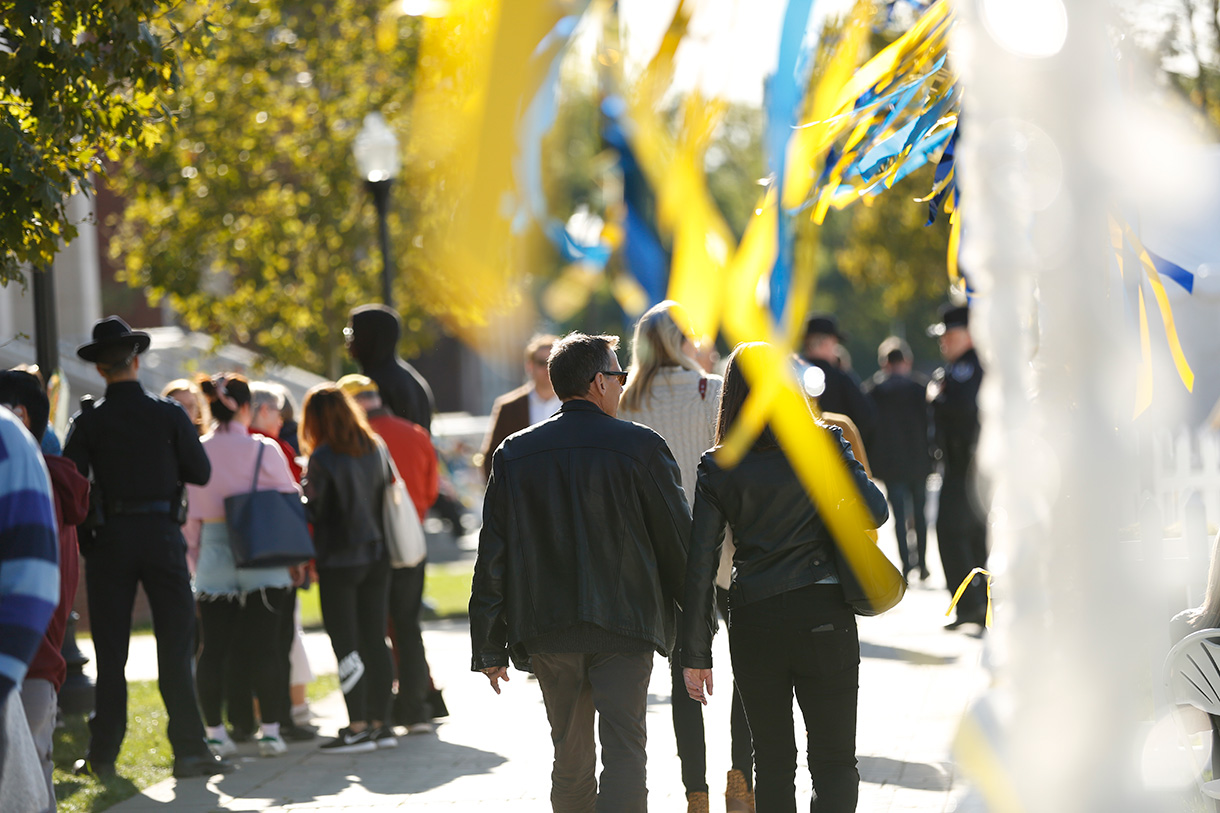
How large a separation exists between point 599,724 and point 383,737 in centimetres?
316

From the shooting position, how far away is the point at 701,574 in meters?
4.51

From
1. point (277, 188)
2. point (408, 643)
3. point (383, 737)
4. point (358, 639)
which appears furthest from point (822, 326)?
point (277, 188)

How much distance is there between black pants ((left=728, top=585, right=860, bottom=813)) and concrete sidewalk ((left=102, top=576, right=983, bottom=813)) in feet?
2.99

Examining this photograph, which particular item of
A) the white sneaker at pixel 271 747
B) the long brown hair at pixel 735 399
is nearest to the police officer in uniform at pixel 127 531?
the white sneaker at pixel 271 747

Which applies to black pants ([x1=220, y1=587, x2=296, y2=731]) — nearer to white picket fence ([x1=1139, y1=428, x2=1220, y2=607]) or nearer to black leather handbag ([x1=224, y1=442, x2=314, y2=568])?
black leather handbag ([x1=224, y1=442, x2=314, y2=568])

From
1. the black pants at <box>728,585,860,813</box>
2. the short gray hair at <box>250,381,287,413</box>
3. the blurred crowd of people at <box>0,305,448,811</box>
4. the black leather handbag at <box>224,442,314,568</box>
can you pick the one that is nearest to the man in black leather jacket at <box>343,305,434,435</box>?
the blurred crowd of people at <box>0,305,448,811</box>

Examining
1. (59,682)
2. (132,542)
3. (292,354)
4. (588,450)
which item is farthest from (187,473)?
(292,354)

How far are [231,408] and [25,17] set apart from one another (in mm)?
2573

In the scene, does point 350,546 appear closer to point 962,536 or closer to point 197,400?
point 197,400

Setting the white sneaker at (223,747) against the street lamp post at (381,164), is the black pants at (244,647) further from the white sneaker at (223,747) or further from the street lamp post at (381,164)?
the street lamp post at (381,164)

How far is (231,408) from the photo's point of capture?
742 cm

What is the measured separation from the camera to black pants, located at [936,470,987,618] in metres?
10.0

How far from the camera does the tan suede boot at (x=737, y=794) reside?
5492 millimetres

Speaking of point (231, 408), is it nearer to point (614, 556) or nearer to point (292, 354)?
point (614, 556)
